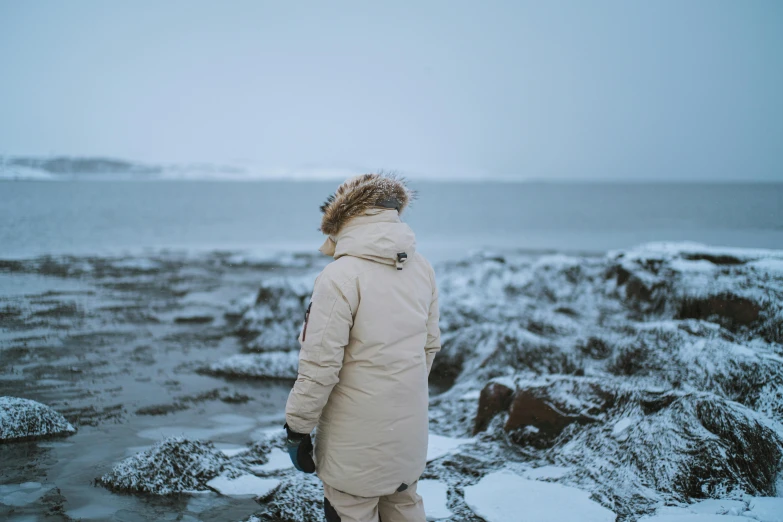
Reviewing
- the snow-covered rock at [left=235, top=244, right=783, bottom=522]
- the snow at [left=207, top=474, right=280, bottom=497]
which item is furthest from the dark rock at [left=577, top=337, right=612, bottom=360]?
the snow at [left=207, top=474, right=280, bottom=497]

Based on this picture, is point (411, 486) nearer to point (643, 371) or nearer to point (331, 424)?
point (331, 424)

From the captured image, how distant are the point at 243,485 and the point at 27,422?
2160mm

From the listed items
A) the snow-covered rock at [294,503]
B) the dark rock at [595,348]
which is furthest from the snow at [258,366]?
the dark rock at [595,348]

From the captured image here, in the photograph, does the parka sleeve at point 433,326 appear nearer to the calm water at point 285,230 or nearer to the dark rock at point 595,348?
the dark rock at point 595,348

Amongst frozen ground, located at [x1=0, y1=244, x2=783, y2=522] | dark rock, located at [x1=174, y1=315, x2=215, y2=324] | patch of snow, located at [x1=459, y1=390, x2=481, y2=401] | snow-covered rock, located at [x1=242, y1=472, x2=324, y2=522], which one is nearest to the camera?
snow-covered rock, located at [x1=242, y1=472, x2=324, y2=522]

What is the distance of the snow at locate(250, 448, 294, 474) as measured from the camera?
15.2ft

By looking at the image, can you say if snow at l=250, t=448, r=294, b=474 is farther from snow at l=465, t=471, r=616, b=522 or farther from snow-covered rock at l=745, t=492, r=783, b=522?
snow-covered rock at l=745, t=492, r=783, b=522

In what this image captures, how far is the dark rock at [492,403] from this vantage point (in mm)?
5316

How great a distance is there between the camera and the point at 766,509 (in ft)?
11.3

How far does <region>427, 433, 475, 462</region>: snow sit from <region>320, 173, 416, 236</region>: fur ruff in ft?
8.83

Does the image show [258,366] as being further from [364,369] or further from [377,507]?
[364,369]

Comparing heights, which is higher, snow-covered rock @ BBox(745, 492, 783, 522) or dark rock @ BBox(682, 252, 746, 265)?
dark rock @ BBox(682, 252, 746, 265)

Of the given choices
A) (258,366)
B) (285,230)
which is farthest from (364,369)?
(285,230)

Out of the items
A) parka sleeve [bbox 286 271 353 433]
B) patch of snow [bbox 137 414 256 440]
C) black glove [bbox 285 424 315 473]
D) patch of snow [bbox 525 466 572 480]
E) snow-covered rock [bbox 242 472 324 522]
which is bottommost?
patch of snow [bbox 137 414 256 440]
